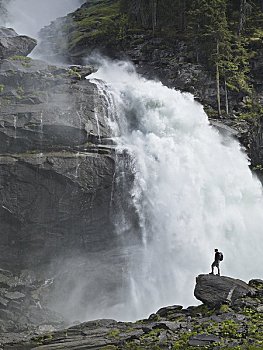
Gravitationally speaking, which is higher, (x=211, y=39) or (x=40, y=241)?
(x=211, y=39)

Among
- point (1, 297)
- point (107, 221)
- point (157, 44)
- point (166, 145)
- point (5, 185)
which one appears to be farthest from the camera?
point (157, 44)

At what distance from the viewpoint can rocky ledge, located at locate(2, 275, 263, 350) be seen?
13594 millimetres

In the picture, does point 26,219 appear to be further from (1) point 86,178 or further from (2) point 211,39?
(2) point 211,39

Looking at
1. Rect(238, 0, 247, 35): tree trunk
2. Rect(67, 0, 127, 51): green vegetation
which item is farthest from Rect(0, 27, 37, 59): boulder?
Rect(238, 0, 247, 35): tree trunk

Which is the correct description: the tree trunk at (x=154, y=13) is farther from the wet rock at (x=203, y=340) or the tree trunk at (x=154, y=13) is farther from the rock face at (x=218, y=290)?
the wet rock at (x=203, y=340)

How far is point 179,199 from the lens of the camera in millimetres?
27312

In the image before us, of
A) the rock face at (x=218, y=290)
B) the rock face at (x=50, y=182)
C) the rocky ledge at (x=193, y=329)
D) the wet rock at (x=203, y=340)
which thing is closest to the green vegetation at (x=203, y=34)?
the rock face at (x=50, y=182)

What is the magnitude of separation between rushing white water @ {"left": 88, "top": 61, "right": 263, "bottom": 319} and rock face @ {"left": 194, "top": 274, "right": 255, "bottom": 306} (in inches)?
197

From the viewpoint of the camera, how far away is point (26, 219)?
25.2 meters

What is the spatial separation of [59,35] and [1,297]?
4559cm

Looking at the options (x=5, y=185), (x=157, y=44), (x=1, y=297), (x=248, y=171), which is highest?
(x=157, y=44)

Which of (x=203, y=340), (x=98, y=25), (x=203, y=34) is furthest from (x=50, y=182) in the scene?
(x=98, y=25)

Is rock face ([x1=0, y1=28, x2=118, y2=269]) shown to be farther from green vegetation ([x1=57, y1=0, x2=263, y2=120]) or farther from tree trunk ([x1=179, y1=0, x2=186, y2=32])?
tree trunk ([x1=179, y1=0, x2=186, y2=32])

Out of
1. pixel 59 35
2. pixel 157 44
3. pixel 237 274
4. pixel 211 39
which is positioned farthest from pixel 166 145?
pixel 59 35
